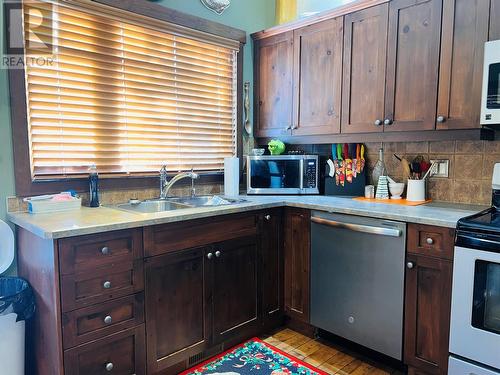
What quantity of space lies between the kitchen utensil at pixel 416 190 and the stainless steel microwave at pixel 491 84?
0.62 meters

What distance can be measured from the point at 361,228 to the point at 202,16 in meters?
1.90

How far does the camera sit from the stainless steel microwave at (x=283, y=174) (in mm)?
2686

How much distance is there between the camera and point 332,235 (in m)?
2.23

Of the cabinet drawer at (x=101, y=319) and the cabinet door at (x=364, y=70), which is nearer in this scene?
the cabinet drawer at (x=101, y=319)

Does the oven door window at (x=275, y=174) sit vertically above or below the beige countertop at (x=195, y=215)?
above

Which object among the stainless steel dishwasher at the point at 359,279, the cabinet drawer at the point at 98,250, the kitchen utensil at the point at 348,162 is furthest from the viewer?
the kitchen utensil at the point at 348,162

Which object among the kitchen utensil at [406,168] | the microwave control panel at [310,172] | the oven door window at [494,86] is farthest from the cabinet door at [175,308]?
the oven door window at [494,86]

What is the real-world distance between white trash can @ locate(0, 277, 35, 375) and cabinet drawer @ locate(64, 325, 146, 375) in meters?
0.31

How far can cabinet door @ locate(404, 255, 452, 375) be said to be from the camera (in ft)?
5.90

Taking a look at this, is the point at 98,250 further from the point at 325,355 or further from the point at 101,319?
the point at 325,355

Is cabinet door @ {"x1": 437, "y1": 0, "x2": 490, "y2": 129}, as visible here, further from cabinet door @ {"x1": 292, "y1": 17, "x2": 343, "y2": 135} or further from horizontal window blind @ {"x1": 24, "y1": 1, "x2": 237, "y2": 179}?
horizontal window blind @ {"x1": 24, "y1": 1, "x2": 237, "y2": 179}

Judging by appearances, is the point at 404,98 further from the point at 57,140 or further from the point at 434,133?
the point at 57,140

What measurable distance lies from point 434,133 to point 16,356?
8.15 ft

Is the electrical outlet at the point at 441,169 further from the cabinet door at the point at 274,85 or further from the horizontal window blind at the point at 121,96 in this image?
the horizontal window blind at the point at 121,96
